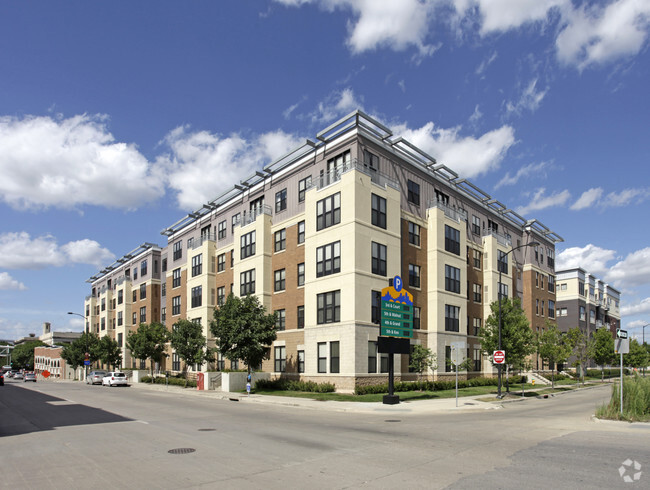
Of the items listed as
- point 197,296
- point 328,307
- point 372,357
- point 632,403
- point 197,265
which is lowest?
point 372,357

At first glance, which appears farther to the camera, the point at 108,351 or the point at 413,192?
the point at 108,351

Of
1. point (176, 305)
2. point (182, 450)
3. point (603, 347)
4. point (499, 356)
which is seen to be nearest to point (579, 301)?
point (603, 347)

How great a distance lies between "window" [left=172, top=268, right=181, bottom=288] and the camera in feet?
199

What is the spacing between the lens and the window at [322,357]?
3484cm

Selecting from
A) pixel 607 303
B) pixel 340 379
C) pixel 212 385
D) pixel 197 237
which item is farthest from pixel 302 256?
pixel 607 303

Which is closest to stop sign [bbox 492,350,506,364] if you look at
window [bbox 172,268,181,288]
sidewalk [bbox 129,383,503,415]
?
sidewalk [bbox 129,383,503,415]

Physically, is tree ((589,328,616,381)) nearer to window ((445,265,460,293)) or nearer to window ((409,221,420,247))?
window ((445,265,460,293))

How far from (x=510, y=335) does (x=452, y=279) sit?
27.4 feet

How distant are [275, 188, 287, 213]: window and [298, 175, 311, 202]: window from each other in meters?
2.11

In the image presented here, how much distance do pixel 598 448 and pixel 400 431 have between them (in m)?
6.00

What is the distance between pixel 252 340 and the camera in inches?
1400

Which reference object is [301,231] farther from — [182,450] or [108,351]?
[108,351]

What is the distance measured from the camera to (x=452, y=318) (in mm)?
42656

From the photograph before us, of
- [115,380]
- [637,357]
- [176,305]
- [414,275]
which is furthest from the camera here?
[637,357]
